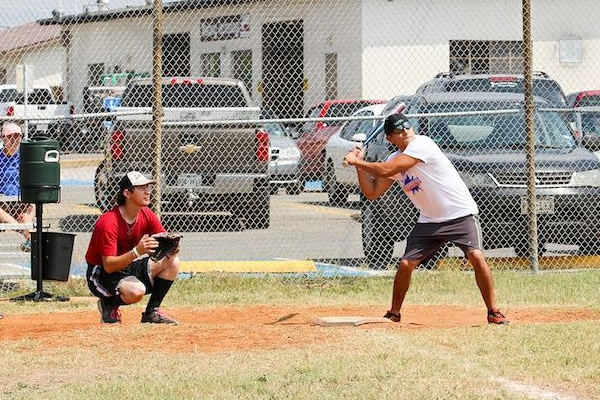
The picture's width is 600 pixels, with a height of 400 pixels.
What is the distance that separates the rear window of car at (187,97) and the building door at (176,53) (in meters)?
12.7

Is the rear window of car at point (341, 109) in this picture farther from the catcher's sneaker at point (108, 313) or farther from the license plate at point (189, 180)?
the catcher's sneaker at point (108, 313)

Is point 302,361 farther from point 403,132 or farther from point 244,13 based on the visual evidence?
point 244,13

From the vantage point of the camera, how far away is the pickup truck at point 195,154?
1577 centimetres

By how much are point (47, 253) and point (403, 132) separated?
381 centimetres

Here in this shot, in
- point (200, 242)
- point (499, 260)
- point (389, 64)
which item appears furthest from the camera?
point (389, 64)

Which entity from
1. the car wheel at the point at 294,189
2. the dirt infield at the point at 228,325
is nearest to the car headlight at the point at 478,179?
the dirt infield at the point at 228,325

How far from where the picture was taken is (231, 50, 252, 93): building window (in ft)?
101

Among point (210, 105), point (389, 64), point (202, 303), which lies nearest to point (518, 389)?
point (202, 303)

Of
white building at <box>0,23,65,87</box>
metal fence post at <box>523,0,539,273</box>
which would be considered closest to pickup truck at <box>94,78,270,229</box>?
metal fence post at <box>523,0,539,273</box>

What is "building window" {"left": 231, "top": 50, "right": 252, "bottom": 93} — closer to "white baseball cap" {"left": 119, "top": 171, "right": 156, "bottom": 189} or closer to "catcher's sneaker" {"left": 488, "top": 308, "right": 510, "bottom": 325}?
"white baseball cap" {"left": 119, "top": 171, "right": 156, "bottom": 189}

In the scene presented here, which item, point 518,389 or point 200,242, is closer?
point 518,389

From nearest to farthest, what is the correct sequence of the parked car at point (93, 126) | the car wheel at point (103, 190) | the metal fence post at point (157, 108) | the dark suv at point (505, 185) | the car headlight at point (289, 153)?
the metal fence post at point (157, 108) < the dark suv at point (505, 185) < the car wheel at point (103, 190) < the parked car at point (93, 126) < the car headlight at point (289, 153)

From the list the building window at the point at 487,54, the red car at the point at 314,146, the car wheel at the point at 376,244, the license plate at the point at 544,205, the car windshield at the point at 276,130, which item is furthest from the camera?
the building window at the point at 487,54

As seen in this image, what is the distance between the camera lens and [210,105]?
1738 centimetres
